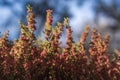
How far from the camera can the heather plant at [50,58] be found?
6.04 metres

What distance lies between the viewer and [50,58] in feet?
20.4

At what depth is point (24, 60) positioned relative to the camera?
19.8ft

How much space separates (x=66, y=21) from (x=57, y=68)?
2.11ft

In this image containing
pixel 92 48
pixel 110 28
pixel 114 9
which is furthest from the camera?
pixel 110 28

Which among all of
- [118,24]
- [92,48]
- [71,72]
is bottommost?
[71,72]

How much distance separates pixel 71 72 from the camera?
6227 mm

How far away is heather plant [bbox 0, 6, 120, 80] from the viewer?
19.8 ft

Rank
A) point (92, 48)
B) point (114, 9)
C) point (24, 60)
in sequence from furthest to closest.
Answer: point (114, 9)
point (92, 48)
point (24, 60)

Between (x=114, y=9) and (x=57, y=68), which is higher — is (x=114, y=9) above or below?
above

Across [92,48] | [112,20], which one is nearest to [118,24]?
[112,20]

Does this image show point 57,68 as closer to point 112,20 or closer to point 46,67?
point 46,67

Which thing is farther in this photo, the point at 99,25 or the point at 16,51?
the point at 99,25

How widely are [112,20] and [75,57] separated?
53.6 ft

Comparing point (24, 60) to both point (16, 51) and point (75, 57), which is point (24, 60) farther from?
point (75, 57)
